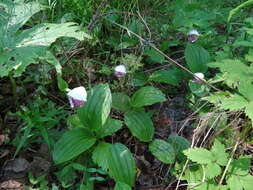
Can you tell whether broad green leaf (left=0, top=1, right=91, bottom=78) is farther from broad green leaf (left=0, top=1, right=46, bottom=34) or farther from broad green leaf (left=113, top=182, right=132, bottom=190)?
broad green leaf (left=113, top=182, right=132, bottom=190)

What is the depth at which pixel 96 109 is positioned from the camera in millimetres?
1647

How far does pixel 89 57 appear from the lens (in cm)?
223

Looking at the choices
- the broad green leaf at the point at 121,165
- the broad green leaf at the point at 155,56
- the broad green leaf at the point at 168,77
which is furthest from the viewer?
the broad green leaf at the point at 155,56

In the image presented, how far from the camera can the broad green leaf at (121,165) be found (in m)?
1.49

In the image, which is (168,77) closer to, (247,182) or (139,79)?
(139,79)

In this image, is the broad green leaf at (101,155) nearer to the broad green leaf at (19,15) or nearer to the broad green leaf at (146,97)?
the broad green leaf at (146,97)

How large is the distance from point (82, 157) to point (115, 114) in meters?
0.35

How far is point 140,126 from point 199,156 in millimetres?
399

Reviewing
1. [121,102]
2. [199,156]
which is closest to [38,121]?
[121,102]

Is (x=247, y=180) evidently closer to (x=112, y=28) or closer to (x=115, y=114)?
(x=115, y=114)

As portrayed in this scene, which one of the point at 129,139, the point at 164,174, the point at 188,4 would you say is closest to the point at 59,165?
the point at 129,139

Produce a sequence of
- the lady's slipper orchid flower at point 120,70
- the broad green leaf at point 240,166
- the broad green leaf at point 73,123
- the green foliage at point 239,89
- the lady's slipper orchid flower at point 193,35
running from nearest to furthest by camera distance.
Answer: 1. the green foliage at point 239,89
2. the broad green leaf at point 240,166
3. the broad green leaf at point 73,123
4. the lady's slipper orchid flower at point 120,70
5. the lady's slipper orchid flower at point 193,35

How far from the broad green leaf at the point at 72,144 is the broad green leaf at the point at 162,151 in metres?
0.31

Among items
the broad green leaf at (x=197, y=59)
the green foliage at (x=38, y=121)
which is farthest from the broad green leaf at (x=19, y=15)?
the broad green leaf at (x=197, y=59)
